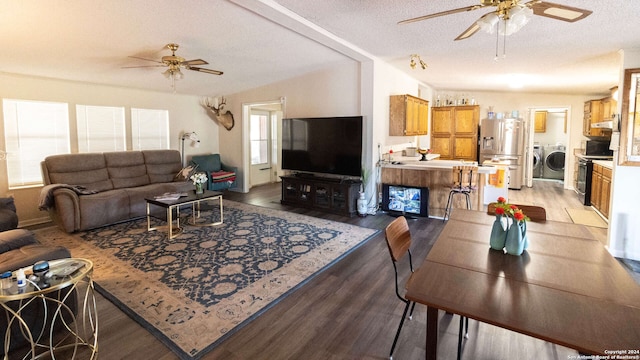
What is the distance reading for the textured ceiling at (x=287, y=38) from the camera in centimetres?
304

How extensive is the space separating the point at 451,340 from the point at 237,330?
146 centimetres

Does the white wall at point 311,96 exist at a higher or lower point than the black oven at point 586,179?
higher

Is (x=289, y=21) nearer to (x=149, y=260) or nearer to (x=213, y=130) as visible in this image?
(x=149, y=260)

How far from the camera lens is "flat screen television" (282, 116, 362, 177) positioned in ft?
17.3

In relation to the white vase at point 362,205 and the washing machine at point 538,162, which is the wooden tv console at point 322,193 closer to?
the white vase at point 362,205

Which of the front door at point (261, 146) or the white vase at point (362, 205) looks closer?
the white vase at point (362, 205)

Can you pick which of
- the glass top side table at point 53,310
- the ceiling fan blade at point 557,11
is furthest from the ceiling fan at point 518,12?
the glass top side table at point 53,310

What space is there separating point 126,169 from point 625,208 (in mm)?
7233

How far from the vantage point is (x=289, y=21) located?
336 cm

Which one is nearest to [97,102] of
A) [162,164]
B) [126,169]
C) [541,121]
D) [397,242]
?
[126,169]

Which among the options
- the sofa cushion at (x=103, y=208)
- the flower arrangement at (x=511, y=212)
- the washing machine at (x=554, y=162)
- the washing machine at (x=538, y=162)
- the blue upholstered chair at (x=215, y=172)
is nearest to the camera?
the flower arrangement at (x=511, y=212)

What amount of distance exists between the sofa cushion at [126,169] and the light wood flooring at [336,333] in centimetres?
343

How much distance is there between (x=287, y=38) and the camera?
425 centimetres

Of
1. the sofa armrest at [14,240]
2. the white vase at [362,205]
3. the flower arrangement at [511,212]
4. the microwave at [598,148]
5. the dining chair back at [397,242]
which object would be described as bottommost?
the white vase at [362,205]
